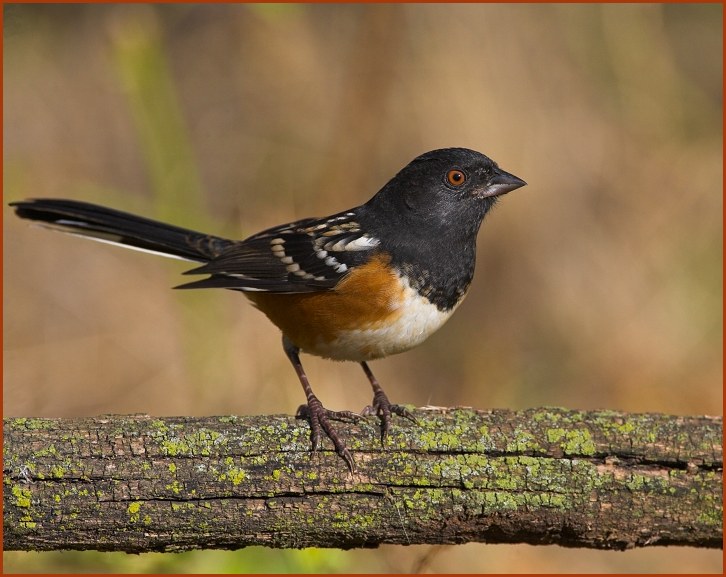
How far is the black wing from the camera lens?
11.1 feet

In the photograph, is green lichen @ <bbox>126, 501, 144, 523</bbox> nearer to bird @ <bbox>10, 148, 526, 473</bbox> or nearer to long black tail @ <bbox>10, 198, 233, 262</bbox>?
bird @ <bbox>10, 148, 526, 473</bbox>

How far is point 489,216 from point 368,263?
2.57 meters

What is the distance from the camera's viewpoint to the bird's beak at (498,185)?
11.2 ft

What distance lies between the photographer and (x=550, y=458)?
2.95 metres

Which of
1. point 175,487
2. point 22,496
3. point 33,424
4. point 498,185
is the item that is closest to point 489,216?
point 498,185

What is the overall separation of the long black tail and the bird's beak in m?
1.29

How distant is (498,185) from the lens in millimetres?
3422

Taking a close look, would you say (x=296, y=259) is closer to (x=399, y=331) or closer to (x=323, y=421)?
(x=399, y=331)

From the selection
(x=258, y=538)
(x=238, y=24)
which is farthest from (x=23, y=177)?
(x=258, y=538)

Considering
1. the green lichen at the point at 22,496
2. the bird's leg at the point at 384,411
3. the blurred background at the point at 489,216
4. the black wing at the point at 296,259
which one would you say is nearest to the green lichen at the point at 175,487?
the green lichen at the point at 22,496

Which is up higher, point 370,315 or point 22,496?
point 370,315

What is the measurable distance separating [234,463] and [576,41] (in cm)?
461

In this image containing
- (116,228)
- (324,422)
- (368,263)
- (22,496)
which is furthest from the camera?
(116,228)

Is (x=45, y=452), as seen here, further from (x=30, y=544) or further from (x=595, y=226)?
(x=595, y=226)
